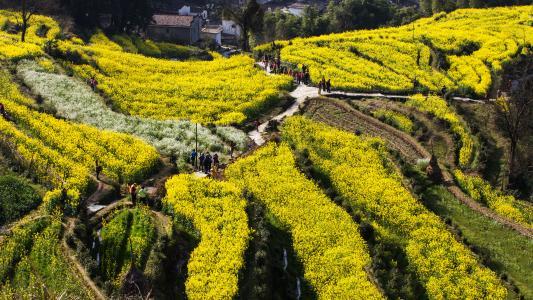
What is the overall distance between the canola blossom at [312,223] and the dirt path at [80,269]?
43.4 ft

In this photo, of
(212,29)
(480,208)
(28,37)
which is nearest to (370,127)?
(480,208)

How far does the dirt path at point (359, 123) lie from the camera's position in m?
58.8

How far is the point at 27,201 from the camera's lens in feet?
127

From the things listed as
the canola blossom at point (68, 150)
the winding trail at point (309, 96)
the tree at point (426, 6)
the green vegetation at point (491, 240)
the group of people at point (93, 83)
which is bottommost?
the green vegetation at point (491, 240)

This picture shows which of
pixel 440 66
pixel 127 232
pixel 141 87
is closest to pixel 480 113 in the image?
pixel 440 66

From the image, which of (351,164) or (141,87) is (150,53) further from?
(351,164)

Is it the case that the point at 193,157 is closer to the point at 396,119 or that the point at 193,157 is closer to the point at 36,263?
the point at 36,263

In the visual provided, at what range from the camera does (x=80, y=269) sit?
32.8m

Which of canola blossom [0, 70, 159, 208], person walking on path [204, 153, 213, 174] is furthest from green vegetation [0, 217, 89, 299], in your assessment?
person walking on path [204, 153, 213, 174]

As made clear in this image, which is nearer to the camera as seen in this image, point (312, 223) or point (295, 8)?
point (312, 223)

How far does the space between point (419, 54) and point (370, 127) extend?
28.4 metres

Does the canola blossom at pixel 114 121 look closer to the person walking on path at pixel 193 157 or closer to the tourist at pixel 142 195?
the person walking on path at pixel 193 157

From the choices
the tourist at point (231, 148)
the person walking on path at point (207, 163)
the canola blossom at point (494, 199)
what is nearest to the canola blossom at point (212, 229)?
the person walking on path at point (207, 163)

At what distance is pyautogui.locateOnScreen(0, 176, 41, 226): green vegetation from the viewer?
1465 inches
